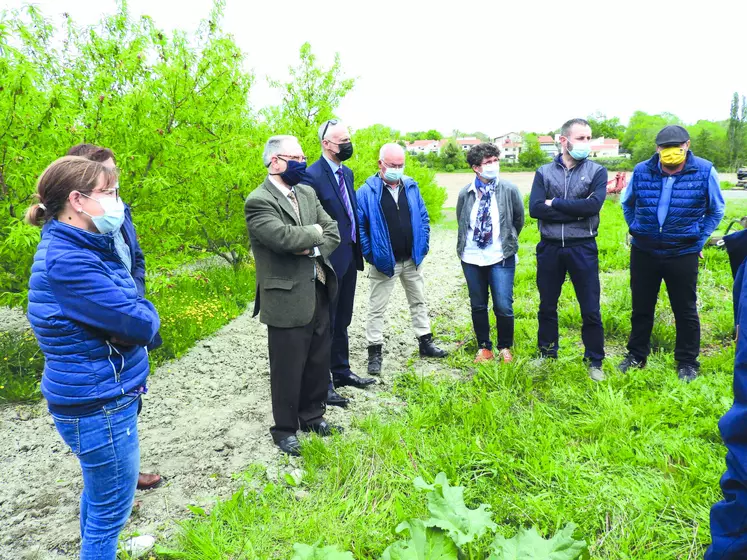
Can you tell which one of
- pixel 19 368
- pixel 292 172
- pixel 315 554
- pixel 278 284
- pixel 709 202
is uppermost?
pixel 292 172

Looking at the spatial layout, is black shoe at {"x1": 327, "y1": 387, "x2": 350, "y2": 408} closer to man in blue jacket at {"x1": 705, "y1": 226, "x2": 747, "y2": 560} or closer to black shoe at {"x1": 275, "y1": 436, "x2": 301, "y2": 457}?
black shoe at {"x1": 275, "y1": 436, "x2": 301, "y2": 457}

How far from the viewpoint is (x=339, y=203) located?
4012 millimetres

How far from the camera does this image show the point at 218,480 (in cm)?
307

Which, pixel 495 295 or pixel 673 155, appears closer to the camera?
pixel 673 155

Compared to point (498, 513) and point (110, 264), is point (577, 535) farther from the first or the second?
point (110, 264)

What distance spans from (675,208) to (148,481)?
4.27 m

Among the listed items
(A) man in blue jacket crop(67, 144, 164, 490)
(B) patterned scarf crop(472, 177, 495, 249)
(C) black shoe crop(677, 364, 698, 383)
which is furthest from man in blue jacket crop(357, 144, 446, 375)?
(C) black shoe crop(677, 364, 698, 383)

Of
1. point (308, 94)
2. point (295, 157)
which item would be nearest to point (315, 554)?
point (295, 157)

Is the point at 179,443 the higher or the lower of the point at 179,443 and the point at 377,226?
the lower

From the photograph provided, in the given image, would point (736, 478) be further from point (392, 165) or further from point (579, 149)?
point (392, 165)

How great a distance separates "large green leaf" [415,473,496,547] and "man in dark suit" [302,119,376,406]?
1877 mm

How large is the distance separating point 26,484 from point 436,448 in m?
2.61

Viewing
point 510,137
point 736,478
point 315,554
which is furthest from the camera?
point 510,137

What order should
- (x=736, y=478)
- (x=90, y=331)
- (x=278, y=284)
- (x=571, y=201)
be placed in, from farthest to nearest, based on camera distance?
(x=571, y=201) < (x=278, y=284) < (x=90, y=331) < (x=736, y=478)
